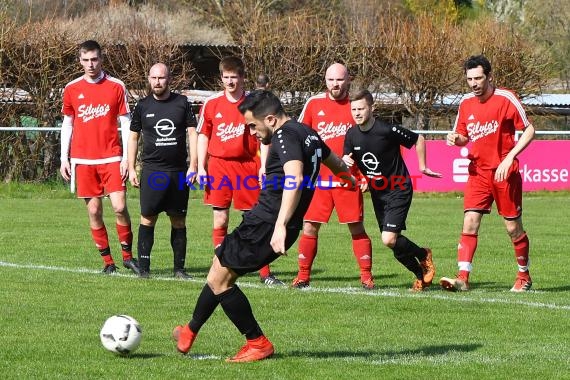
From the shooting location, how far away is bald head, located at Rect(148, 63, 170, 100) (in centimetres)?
1123

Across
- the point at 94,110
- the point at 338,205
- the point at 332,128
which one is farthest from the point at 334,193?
the point at 94,110

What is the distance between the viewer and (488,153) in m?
10.8

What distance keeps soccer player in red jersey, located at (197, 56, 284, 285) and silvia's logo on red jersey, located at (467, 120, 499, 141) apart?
2.07 m

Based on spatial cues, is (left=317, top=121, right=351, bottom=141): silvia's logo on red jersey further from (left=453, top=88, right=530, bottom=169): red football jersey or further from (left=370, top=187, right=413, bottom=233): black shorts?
(left=453, top=88, right=530, bottom=169): red football jersey

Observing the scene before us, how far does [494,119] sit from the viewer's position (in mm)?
10688

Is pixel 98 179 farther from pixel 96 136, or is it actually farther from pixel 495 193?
pixel 495 193

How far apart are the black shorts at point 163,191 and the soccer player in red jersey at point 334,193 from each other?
4.46ft

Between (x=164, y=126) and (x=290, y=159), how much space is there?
15.5ft

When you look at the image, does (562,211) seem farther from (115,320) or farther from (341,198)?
(115,320)

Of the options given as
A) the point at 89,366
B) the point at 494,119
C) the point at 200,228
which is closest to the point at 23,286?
the point at 89,366

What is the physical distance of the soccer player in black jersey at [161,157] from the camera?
37.7ft

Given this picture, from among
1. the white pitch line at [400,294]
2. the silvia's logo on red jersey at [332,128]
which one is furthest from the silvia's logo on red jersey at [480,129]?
the white pitch line at [400,294]

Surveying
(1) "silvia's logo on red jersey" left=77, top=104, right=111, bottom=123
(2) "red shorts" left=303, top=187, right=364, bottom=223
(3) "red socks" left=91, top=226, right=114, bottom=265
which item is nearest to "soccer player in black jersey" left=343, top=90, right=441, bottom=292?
(2) "red shorts" left=303, top=187, right=364, bottom=223

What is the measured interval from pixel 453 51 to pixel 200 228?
14.7 m
